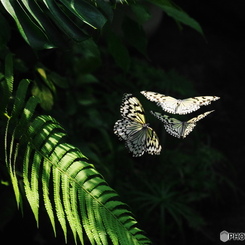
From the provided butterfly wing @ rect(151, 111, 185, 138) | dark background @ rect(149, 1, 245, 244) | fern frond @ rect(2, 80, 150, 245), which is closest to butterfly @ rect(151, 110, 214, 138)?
butterfly wing @ rect(151, 111, 185, 138)

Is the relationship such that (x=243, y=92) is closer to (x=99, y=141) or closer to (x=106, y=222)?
(x=99, y=141)

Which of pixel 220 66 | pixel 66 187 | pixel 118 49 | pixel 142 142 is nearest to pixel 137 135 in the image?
pixel 142 142

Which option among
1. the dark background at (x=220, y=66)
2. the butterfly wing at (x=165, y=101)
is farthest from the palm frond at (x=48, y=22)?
the dark background at (x=220, y=66)

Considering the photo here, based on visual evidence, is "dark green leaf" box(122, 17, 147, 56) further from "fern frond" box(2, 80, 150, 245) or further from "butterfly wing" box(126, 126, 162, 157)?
"butterfly wing" box(126, 126, 162, 157)

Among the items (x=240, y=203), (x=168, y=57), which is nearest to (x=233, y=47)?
(x=168, y=57)

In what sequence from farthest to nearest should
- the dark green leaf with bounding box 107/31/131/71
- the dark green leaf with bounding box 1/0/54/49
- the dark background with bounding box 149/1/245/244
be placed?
the dark background with bounding box 149/1/245/244 < the dark green leaf with bounding box 107/31/131/71 < the dark green leaf with bounding box 1/0/54/49

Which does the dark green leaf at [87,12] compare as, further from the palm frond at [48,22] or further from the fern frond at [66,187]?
the fern frond at [66,187]

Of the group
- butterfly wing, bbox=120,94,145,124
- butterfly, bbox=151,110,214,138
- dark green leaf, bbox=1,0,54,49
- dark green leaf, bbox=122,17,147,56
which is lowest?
butterfly, bbox=151,110,214,138
